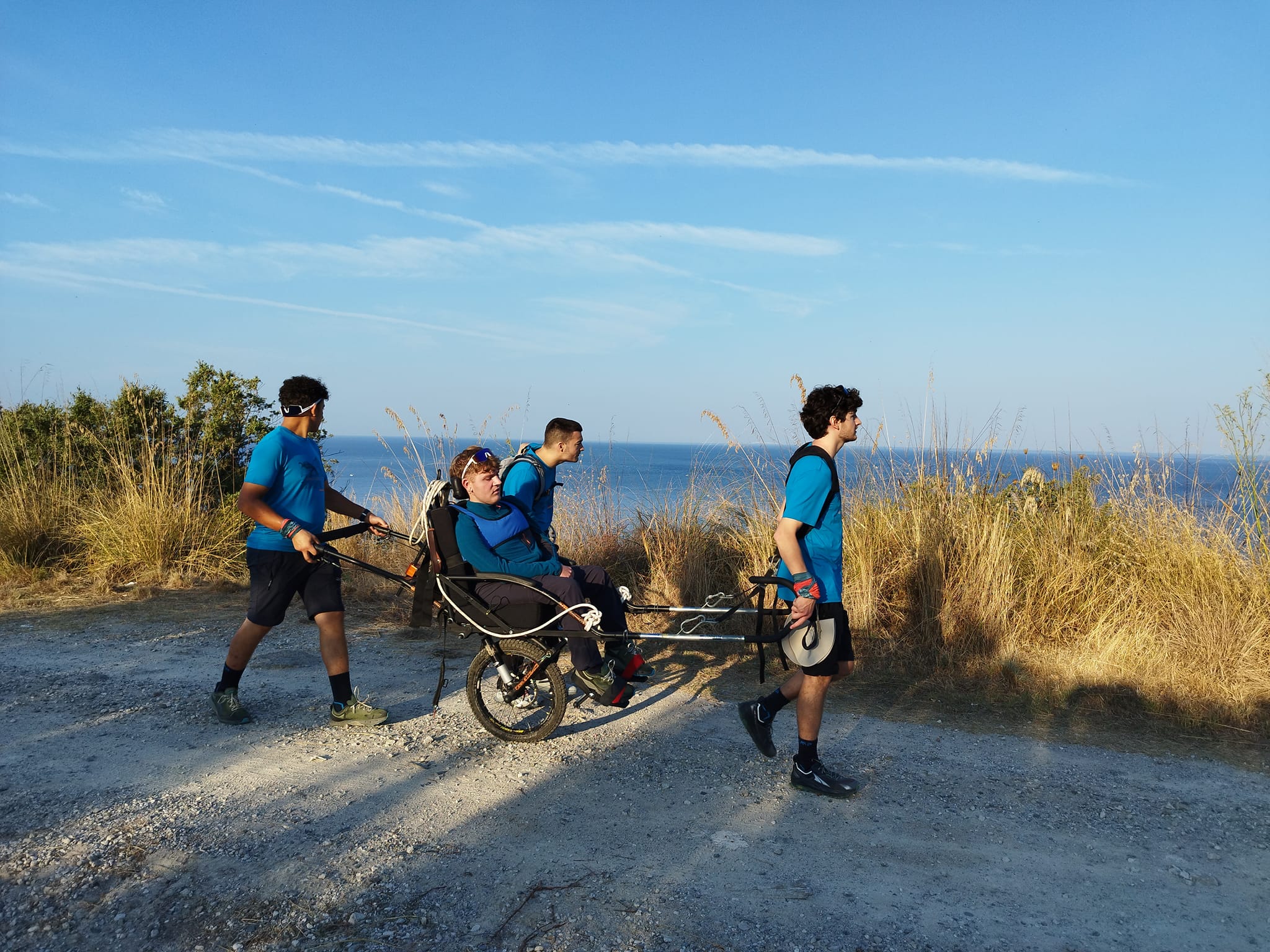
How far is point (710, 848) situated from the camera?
3641mm

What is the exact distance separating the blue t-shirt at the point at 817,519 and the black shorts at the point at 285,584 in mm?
2590

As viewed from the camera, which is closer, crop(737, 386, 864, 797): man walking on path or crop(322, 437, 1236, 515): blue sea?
crop(737, 386, 864, 797): man walking on path

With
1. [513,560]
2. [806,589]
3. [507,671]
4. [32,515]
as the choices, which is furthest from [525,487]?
[32,515]

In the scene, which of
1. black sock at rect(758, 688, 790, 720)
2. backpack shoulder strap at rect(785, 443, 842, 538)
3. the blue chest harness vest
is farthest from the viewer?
the blue chest harness vest

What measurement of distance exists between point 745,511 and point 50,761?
5594 mm

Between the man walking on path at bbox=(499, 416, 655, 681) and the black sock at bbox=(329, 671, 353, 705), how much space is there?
139 cm

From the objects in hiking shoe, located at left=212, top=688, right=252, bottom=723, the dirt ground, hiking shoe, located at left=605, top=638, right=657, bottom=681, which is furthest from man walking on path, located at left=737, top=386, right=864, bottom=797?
hiking shoe, located at left=212, top=688, right=252, bottom=723

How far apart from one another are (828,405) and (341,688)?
317cm

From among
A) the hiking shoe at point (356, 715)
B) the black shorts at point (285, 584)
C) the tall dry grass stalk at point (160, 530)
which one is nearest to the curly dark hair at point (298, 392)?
the black shorts at point (285, 584)

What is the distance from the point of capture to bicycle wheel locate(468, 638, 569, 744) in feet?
16.1

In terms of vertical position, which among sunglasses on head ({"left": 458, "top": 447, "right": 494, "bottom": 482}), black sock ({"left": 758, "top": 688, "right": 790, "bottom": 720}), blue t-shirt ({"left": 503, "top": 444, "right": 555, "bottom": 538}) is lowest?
black sock ({"left": 758, "top": 688, "right": 790, "bottom": 720})

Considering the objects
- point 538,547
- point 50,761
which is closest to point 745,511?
point 538,547

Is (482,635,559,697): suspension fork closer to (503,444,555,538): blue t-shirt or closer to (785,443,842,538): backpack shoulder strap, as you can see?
(503,444,555,538): blue t-shirt

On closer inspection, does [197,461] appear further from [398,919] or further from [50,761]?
[398,919]
